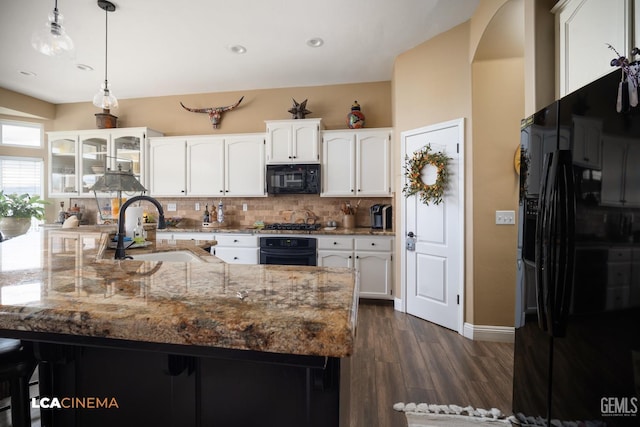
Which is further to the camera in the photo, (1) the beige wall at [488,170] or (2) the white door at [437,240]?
(2) the white door at [437,240]

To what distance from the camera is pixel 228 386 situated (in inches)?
31.4

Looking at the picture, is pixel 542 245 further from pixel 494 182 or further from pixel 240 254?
pixel 240 254

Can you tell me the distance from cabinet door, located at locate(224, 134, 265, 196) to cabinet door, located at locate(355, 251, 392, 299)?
5.39ft

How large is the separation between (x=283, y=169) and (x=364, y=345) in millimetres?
2370

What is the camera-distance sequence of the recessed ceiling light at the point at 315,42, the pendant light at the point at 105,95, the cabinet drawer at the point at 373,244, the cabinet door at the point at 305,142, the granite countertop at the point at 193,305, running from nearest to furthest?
the granite countertop at the point at 193,305, the pendant light at the point at 105,95, the recessed ceiling light at the point at 315,42, the cabinet drawer at the point at 373,244, the cabinet door at the point at 305,142

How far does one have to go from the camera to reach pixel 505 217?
254cm

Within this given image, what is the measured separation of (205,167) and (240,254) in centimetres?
138

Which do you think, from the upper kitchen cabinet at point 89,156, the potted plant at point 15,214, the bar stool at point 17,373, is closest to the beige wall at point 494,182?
the bar stool at point 17,373

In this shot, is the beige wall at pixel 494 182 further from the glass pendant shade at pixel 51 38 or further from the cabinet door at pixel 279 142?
the glass pendant shade at pixel 51 38

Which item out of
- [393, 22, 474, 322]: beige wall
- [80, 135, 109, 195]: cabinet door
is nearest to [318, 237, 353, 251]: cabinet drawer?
[393, 22, 474, 322]: beige wall

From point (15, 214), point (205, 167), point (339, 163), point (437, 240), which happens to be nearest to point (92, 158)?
point (15, 214)

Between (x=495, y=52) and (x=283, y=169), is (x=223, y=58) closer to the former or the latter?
(x=283, y=169)

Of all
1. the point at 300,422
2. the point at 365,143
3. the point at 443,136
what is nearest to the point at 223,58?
the point at 365,143

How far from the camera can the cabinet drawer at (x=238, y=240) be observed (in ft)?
12.0
